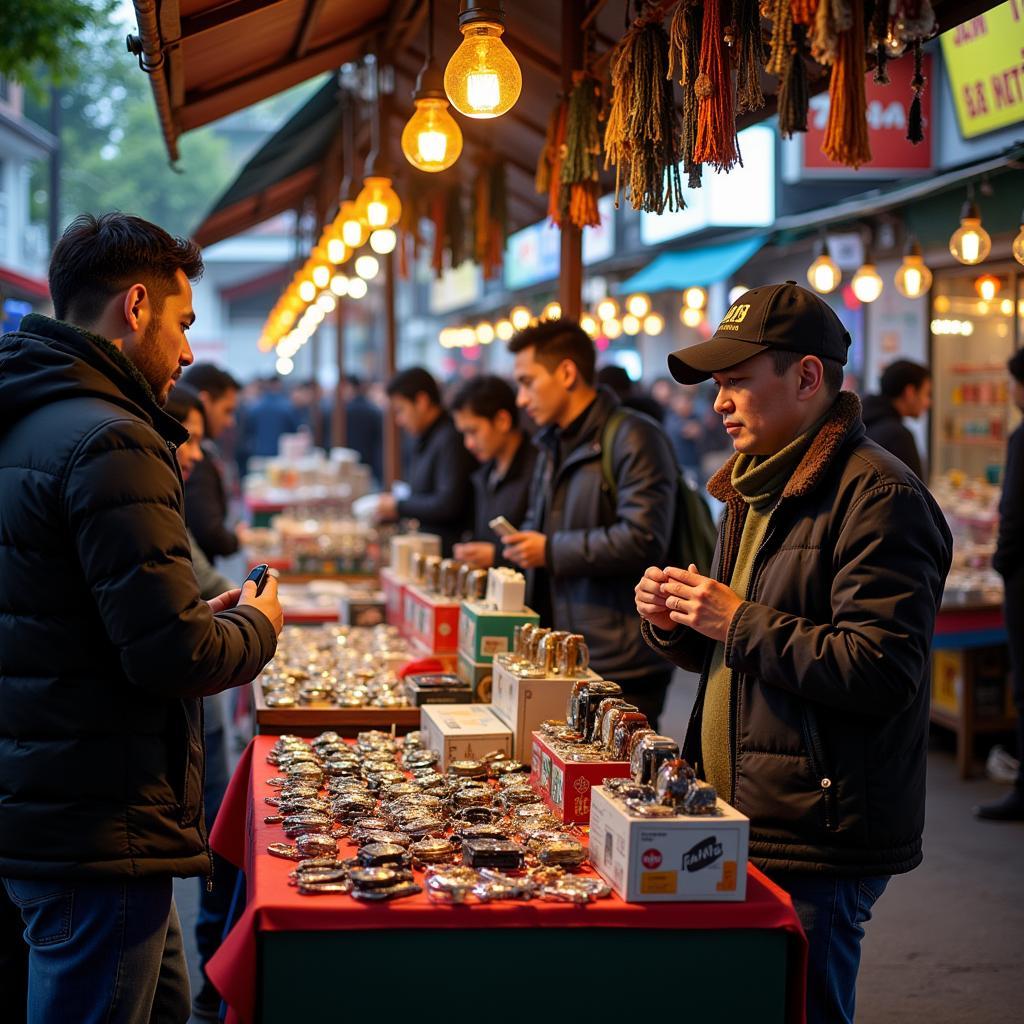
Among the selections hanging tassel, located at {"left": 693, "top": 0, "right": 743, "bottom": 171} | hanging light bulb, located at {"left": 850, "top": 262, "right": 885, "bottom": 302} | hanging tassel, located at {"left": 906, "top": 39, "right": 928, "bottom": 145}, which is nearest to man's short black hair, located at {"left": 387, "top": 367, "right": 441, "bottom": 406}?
hanging light bulb, located at {"left": 850, "top": 262, "right": 885, "bottom": 302}

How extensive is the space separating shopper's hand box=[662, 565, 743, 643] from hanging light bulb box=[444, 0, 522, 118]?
1.49 m

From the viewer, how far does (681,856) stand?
2.31m

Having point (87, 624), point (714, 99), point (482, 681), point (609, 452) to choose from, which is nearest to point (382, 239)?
point (609, 452)

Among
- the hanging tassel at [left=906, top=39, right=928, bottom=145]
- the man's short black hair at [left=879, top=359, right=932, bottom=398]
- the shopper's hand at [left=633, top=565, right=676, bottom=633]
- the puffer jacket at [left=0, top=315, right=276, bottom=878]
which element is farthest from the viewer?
the man's short black hair at [left=879, top=359, right=932, bottom=398]

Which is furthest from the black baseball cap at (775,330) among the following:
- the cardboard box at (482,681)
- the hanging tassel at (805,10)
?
the cardboard box at (482,681)

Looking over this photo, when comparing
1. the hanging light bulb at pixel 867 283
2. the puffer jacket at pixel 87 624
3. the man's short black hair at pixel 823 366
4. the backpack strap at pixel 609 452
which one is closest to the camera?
the puffer jacket at pixel 87 624

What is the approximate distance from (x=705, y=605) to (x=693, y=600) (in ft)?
0.10

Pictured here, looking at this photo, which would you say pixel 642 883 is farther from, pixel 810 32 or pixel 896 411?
pixel 896 411

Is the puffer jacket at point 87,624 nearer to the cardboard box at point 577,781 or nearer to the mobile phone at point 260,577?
the mobile phone at point 260,577

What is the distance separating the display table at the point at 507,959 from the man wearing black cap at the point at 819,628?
A: 0.20 m

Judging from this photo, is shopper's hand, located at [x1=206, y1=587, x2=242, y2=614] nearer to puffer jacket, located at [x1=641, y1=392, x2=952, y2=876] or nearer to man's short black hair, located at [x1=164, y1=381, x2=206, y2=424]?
puffer jacket, located at [x1=641, y1=392, x2=952, y2=876]

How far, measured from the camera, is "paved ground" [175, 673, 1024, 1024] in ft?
14.0

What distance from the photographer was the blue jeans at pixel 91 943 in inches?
91.4

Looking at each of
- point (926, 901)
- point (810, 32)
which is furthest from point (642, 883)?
point (926, 901)
